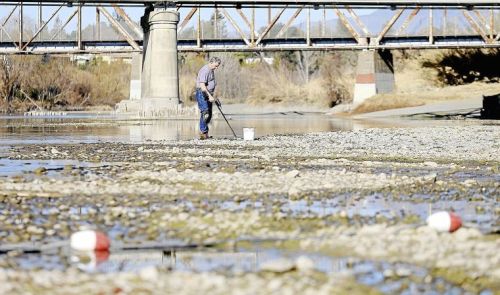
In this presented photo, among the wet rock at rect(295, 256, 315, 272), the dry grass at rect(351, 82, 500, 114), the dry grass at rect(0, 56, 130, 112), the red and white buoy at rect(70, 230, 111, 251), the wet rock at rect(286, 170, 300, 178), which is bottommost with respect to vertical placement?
the wet rock at rect(295, 256, 315, 272)

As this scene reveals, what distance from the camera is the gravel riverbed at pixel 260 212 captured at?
534cm

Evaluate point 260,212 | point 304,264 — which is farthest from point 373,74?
point 304,264

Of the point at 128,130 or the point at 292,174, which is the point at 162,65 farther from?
the point at 292,174

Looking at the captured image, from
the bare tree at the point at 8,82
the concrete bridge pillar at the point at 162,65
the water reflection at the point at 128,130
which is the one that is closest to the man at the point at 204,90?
the water reflection at the point at 128,130

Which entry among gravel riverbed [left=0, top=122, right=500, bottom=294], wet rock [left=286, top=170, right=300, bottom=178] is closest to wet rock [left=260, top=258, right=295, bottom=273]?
gravel riverbed [left=0, top=122, right=500, bottom=294]

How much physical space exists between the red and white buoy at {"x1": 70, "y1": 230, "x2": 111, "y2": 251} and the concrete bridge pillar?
3669cm

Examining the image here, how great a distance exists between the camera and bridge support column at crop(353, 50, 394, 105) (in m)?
63.3

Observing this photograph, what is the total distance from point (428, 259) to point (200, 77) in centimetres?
1506

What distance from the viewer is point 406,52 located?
82375 millimetres

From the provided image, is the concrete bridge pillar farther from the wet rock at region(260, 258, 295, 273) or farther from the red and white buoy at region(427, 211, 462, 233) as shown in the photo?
the wet rock at region(260, 258, 295, 273)

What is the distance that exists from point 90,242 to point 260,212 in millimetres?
2033

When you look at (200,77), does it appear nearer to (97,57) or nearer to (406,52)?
(406,52)

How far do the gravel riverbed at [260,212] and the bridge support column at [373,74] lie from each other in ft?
159

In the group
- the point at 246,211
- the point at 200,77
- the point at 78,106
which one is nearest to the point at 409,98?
the point at 78,106
